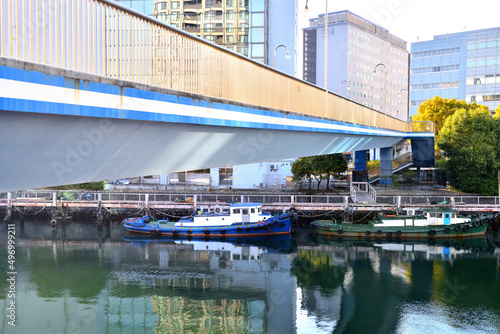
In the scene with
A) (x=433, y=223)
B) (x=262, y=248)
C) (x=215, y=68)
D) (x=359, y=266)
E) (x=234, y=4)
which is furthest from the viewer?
(x=234, y=4)

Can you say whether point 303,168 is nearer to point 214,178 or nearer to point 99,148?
point 214,178

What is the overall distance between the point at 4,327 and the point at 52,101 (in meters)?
15.1

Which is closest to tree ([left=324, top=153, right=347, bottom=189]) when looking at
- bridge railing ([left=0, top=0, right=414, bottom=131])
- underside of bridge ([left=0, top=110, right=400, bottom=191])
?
bridge railing ([left=0, top=0, right=414, bottom=131])

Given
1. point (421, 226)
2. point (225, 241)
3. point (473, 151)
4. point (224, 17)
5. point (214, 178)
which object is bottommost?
point (225, 241)

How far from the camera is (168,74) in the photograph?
29.0 ft

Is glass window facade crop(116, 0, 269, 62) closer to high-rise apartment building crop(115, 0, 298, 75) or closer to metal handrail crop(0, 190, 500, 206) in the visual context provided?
high-rise apartment building crop(115, 0, 298, 75)

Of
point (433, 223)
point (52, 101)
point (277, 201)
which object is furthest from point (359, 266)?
point (52, 101)

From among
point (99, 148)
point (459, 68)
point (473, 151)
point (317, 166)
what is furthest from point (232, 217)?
point (459, 68)

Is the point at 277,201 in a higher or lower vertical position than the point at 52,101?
lower

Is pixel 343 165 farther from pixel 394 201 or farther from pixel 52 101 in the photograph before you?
pixel 52 101

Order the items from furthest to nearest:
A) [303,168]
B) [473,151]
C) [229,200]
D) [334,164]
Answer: [334,164] → [303,168] → [473,151] → [229,200]

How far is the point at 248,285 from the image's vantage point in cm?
2297

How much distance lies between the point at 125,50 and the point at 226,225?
2765 cm

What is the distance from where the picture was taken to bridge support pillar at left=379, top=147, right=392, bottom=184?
151 feet
